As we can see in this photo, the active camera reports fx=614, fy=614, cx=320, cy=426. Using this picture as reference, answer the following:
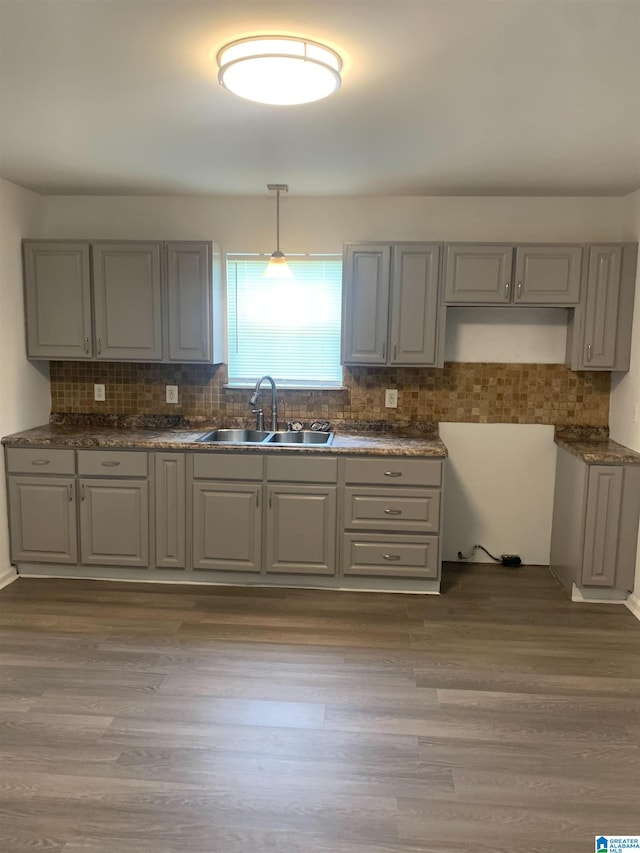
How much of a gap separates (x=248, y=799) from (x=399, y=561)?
1.81 metres

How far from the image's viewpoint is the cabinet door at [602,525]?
3.43 m

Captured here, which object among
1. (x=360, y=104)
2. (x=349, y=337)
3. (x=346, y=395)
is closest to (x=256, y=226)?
(x=349, y=337)

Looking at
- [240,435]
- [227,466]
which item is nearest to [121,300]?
[240,435]

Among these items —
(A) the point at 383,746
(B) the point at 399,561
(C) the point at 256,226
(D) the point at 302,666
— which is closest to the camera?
(A) the point at 383,746

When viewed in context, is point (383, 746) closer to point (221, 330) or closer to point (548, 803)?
point (548, 803)

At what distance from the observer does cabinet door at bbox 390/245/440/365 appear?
3717 mm

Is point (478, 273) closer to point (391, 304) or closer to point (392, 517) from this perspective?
point (391, 304)

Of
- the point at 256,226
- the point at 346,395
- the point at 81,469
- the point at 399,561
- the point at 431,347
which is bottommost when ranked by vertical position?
the point at 399,561

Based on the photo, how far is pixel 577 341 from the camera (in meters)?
3.70

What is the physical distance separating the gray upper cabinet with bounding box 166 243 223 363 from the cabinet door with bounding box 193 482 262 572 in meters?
0.87

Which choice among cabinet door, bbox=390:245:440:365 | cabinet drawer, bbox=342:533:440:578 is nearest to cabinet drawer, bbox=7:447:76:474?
cabinet drawer, bbox=342:533:440:578

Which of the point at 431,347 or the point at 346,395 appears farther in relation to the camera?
the point at 346,395

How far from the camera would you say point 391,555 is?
11.9 feet

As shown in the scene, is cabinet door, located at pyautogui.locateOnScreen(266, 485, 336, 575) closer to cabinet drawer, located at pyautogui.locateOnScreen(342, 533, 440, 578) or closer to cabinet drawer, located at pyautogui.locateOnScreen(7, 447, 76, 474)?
cabinet drawer, located at pyautogui.locateOnScreen(342, 533, 440, 578)
